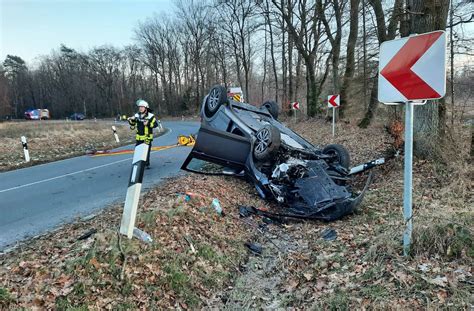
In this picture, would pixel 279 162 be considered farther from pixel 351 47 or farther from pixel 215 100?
pixel 351 47

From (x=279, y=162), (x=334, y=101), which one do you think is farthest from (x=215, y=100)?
(x=334, y=101)

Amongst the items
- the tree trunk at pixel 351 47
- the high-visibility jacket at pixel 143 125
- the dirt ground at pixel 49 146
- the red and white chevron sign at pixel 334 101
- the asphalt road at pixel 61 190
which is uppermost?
the tree trunk at pixel 351 47

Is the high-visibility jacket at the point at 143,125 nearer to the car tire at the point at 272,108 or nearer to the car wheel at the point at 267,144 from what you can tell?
the car tire at the point at 272,108

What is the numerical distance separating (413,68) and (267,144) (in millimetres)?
3370

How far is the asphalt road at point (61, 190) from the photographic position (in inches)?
239

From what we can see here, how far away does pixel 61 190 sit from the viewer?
8336 millimetres

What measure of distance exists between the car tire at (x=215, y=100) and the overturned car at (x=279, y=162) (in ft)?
0.08

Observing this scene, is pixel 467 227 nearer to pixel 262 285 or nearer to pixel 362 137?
pixel 262 285

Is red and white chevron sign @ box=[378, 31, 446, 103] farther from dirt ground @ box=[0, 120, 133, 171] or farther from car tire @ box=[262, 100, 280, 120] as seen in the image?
dirt ground @ box=[0, 120, 133, 171]

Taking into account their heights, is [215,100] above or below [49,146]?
above

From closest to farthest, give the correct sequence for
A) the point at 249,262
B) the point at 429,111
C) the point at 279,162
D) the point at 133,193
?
the point at 133,193 < the point at 249,262 < the point at 279,162 < the point at 429,111

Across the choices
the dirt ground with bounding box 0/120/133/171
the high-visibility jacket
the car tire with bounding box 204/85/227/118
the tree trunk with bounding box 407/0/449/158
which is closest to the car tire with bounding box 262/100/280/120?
the car tire with bounding box 204/85/227/118

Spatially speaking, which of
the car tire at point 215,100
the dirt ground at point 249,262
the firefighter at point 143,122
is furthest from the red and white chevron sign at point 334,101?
the dirt ground at point 249,262

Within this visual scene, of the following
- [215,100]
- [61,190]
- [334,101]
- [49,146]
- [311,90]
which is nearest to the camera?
[215,100]
